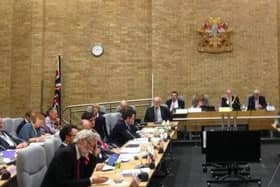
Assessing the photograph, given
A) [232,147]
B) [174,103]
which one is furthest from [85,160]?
[174,103]

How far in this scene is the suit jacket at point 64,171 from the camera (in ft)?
14.0

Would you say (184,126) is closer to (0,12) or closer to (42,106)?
(42,106)

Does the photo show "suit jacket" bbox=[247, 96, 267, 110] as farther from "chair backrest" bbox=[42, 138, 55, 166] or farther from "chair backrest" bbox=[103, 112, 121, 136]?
"chair backrest" bbox=[42, 138, 55, 166]

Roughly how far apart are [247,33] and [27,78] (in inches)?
284

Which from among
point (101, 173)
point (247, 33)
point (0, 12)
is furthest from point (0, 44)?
point (101, 173)

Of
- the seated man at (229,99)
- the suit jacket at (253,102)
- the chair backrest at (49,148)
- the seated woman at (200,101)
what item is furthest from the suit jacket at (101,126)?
the suit jacket at (253,102)

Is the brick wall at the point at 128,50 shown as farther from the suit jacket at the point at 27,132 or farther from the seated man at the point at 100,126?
the suit jacket at the point at 27,132

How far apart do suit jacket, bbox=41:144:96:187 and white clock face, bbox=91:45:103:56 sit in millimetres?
11043

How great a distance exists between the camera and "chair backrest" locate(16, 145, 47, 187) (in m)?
4.27

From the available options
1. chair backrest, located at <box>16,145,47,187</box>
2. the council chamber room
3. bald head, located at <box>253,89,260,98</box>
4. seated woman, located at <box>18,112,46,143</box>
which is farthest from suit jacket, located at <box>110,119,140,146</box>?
bald head, located at <box>253,89,260,98</box>

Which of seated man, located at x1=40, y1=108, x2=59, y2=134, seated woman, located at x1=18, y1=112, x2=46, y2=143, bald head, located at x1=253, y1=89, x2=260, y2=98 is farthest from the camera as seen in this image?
bald head, located at x1=253, y1=89, x2=260, y2=98

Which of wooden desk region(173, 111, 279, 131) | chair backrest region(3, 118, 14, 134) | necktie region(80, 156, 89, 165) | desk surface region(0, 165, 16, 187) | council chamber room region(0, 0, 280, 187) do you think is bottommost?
wooden desk region(173, 111, 279, 131)

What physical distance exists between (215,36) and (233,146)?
7862mm

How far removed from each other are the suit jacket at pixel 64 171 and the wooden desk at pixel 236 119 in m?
8.43
